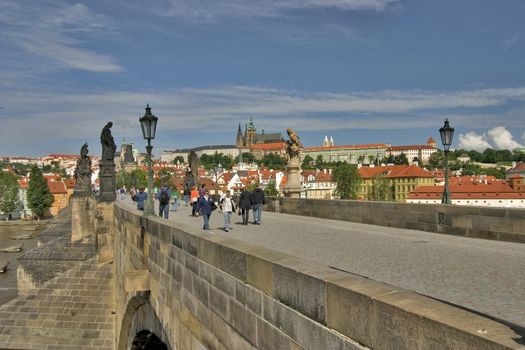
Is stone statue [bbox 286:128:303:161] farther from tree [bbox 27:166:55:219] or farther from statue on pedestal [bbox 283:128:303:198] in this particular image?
tree [bbox 27:166:55:219]

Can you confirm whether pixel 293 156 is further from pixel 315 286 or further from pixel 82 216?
pixel 315 286

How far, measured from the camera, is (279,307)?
13.1 feet

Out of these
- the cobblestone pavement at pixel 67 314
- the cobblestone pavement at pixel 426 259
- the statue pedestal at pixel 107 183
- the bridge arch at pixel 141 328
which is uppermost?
the statue pedestal at pixel 107 183

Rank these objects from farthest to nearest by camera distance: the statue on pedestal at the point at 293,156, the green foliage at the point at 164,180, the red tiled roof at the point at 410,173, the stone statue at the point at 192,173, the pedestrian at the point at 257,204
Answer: the red tiled roof at the point at 410,173, the green foliage at the point at 164,180, the stone statue at the point at 192,173, the statue on pedestal at the point at 293,156, the pedestrian at the point at 257,204

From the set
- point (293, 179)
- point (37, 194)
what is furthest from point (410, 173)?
point (293, 179)

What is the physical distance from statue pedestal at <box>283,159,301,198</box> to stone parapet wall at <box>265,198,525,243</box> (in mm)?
2566

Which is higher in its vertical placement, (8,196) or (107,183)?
(107,183)

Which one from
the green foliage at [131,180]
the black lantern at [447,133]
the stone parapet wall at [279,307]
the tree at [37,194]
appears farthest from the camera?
the tree at [37,194]

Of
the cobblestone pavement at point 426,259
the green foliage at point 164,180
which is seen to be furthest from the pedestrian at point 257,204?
the green foliage at point 164,180

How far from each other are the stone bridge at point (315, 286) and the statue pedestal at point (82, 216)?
22.5ft

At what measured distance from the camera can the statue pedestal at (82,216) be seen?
942 inches

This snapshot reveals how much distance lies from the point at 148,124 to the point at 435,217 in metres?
6.61

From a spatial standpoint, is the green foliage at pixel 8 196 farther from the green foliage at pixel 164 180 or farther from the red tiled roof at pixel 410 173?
the red tiled roof at pixel 410 173

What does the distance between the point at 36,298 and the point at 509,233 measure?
1522 cm
